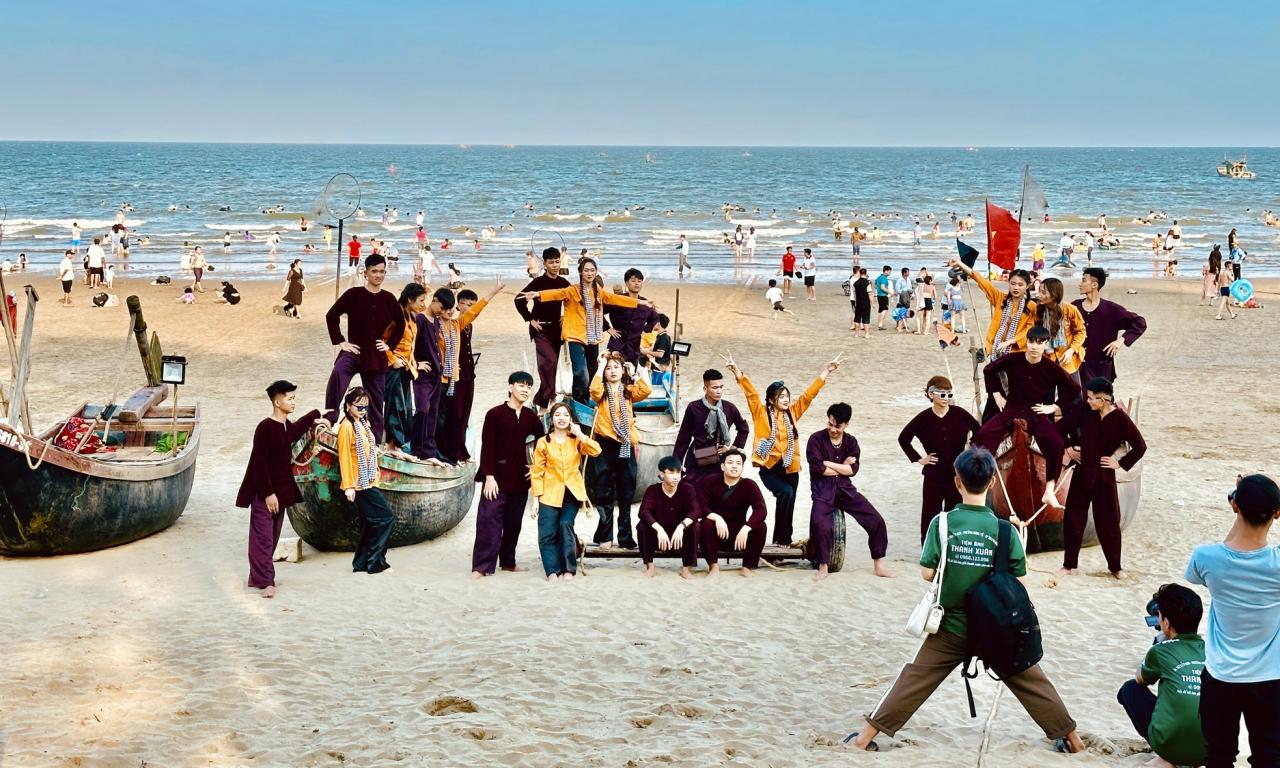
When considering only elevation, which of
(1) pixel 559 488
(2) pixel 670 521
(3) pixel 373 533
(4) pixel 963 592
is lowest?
(3) pixel 373 533

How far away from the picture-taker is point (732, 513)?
9781 mm

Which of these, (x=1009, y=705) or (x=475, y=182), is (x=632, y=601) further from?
(x=475, y=182)

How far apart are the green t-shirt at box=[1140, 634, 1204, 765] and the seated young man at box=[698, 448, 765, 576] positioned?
3.76 m

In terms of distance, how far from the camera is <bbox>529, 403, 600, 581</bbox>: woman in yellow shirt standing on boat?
31.8 ft

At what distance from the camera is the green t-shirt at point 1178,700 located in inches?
244

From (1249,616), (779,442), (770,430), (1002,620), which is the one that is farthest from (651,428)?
(1249,616)

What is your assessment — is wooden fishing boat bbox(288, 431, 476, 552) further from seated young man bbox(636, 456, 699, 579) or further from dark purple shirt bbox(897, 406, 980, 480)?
dark purple shirt bbox(897, 406, 980, 480)

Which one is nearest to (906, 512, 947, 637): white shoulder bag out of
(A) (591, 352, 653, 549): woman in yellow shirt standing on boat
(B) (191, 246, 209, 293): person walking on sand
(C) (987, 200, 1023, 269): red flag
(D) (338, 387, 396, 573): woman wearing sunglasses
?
(A) (591, 352, 653, 549): woman in yellow shirt standing on boat

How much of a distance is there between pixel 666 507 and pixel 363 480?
2.31 metres

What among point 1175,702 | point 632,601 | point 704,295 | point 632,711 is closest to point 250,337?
point 704,295

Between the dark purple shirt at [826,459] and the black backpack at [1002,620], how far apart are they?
3741 mm

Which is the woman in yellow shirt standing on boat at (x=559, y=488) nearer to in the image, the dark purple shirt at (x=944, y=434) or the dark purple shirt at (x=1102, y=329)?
the dark purple shirt at (x=944, y=434)

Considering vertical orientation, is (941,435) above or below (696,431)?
above

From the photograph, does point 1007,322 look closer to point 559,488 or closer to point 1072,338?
point 1072,338
